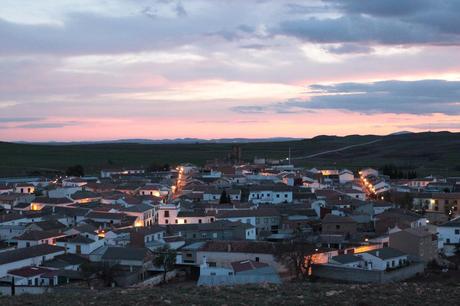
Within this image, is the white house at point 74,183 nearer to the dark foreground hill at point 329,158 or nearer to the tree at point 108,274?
the dark foreground hill at point 329,158

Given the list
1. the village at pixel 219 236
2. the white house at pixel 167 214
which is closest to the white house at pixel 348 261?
the village at pixel 219 236

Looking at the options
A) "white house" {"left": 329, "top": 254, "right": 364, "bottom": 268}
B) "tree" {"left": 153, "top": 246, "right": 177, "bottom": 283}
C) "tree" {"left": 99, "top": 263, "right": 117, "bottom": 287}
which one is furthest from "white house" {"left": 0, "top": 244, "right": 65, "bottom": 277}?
"white house" {"left": 329, "top": 254, "right": 364, "bottom": 268}

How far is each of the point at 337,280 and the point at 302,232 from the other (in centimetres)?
1053

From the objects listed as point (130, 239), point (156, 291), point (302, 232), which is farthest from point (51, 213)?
point (156, 291)

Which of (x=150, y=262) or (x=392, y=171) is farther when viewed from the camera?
(x=392, y=171)

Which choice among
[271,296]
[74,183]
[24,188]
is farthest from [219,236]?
[24,188]

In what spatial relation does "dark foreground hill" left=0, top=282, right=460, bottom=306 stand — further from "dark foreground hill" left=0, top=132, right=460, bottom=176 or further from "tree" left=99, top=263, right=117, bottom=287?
"dark foreground hill" left=0, top=132, right=460, bottom=176

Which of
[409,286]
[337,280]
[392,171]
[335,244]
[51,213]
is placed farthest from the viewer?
[392,171]

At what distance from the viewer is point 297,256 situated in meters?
26.3

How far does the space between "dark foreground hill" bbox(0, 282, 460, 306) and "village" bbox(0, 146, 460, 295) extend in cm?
800

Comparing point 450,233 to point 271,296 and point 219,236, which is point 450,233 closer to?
point 219,236

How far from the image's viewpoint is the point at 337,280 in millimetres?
25016

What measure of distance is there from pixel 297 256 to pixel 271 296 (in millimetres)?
14259

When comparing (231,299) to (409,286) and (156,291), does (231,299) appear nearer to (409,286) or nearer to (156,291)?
(156,291)
